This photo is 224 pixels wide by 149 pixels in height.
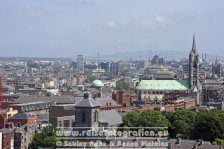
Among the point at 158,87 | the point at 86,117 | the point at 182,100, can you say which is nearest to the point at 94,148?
the point at 86,117

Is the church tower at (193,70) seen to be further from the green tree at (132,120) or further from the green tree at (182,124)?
the green tree at (132,120)

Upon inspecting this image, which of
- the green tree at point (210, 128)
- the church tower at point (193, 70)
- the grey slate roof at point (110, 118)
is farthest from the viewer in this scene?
the church tower at point (193, 70)

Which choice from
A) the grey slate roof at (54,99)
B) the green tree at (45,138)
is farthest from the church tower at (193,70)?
the green tree at (45,138)

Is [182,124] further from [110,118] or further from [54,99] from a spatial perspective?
[54,99]

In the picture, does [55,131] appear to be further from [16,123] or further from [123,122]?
[16,123]

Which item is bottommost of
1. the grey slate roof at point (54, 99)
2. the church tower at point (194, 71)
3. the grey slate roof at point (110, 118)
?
the grey slate roof at point (54, 99)

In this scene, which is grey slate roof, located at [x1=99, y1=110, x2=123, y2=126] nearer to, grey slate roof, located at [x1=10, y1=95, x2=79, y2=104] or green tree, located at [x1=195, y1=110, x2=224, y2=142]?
green tree, located at [x1=195, y1=110, x2=224, y2=142]

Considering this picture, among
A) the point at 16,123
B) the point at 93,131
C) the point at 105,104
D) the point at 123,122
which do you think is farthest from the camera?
the point at 105,104
